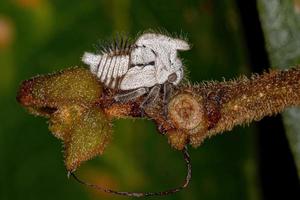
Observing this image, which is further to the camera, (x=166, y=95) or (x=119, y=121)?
(x=119, y=121)

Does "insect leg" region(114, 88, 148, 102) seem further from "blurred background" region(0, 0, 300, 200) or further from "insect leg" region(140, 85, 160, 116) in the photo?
"blurred background" region(0, 0, 300, 200)

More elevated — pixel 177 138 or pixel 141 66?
pixel 141 66

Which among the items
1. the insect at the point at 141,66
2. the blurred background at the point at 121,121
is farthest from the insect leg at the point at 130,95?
the blurred background at the point at 121,121

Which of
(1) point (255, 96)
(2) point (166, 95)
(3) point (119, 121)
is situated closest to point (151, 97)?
(2) point (166, 95)

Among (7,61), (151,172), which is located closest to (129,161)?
(151,172)

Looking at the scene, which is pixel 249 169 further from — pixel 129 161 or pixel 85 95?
pixel 85 95

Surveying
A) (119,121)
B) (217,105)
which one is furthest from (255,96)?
(119,121)

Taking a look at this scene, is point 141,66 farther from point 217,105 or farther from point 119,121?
point 119,121

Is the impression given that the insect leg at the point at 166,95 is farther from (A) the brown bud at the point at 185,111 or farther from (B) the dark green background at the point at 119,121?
(B) the dark green background at the point at 119,121

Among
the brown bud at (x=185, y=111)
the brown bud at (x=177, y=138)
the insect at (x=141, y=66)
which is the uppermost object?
the insect at (x=141, y=66)
